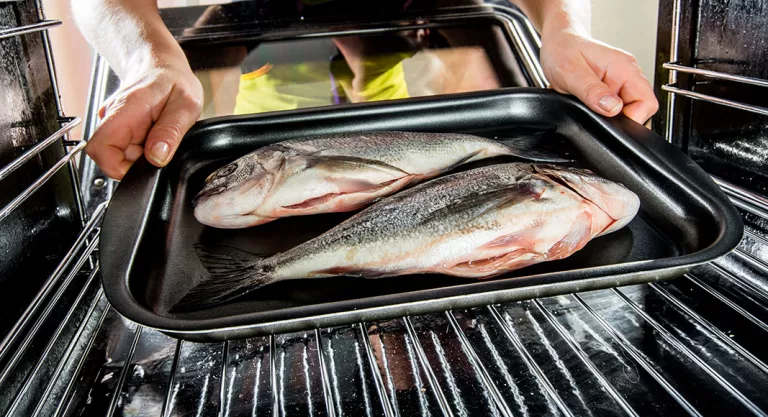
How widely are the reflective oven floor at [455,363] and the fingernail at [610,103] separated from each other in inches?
13.4

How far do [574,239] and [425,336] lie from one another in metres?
0.26

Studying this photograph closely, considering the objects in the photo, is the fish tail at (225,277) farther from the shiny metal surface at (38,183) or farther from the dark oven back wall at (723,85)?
the dark oven back wall at (723,85)

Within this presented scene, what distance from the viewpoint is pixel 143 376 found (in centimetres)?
85

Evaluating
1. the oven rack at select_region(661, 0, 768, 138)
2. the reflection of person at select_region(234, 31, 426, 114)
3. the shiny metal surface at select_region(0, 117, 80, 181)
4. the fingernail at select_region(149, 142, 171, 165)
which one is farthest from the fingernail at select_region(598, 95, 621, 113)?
the shiny metal surface at select_region(0, 117, 80, 181)

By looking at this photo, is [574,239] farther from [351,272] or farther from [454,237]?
[351,272]

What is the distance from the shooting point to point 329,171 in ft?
3.45

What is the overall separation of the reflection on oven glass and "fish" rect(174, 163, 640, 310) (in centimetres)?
62

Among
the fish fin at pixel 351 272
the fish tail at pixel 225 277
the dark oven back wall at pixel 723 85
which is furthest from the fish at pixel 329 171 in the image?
the dark oven back wall at pixel 723 85

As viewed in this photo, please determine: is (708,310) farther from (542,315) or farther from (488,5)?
(488,5)

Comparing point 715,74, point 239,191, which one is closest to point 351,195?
point 239,191

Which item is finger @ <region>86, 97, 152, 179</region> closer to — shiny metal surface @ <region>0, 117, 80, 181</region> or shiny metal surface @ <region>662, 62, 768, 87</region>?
shiny metal surface @ <region>0, 117, 80, 181</region>

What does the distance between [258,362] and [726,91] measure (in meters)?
0.99

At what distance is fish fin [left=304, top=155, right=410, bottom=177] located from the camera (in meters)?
1.06

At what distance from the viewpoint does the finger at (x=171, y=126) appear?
3.44 feet
